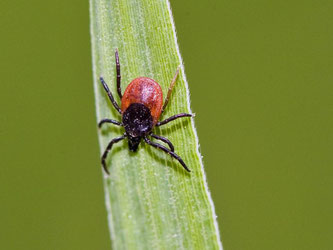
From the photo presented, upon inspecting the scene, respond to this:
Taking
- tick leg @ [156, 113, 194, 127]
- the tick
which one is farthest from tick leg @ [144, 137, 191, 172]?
tick leg @ [156, 113, 194, 127]

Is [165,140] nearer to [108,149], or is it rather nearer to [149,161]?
[149,161]

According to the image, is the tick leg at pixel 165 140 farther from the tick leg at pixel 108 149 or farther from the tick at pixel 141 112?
the tick leg at pixel 108 149

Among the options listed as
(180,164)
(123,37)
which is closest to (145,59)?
(123,37)

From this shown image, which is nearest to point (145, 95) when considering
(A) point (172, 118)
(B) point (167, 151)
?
(A) point (172, 118)

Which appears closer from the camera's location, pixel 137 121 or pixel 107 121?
pixel 107 121

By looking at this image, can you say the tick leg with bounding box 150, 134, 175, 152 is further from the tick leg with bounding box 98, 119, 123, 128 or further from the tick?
the tick leg with bounding box 98, 119, 123, 128

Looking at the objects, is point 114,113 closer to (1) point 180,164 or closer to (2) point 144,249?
(1) point 180,164
